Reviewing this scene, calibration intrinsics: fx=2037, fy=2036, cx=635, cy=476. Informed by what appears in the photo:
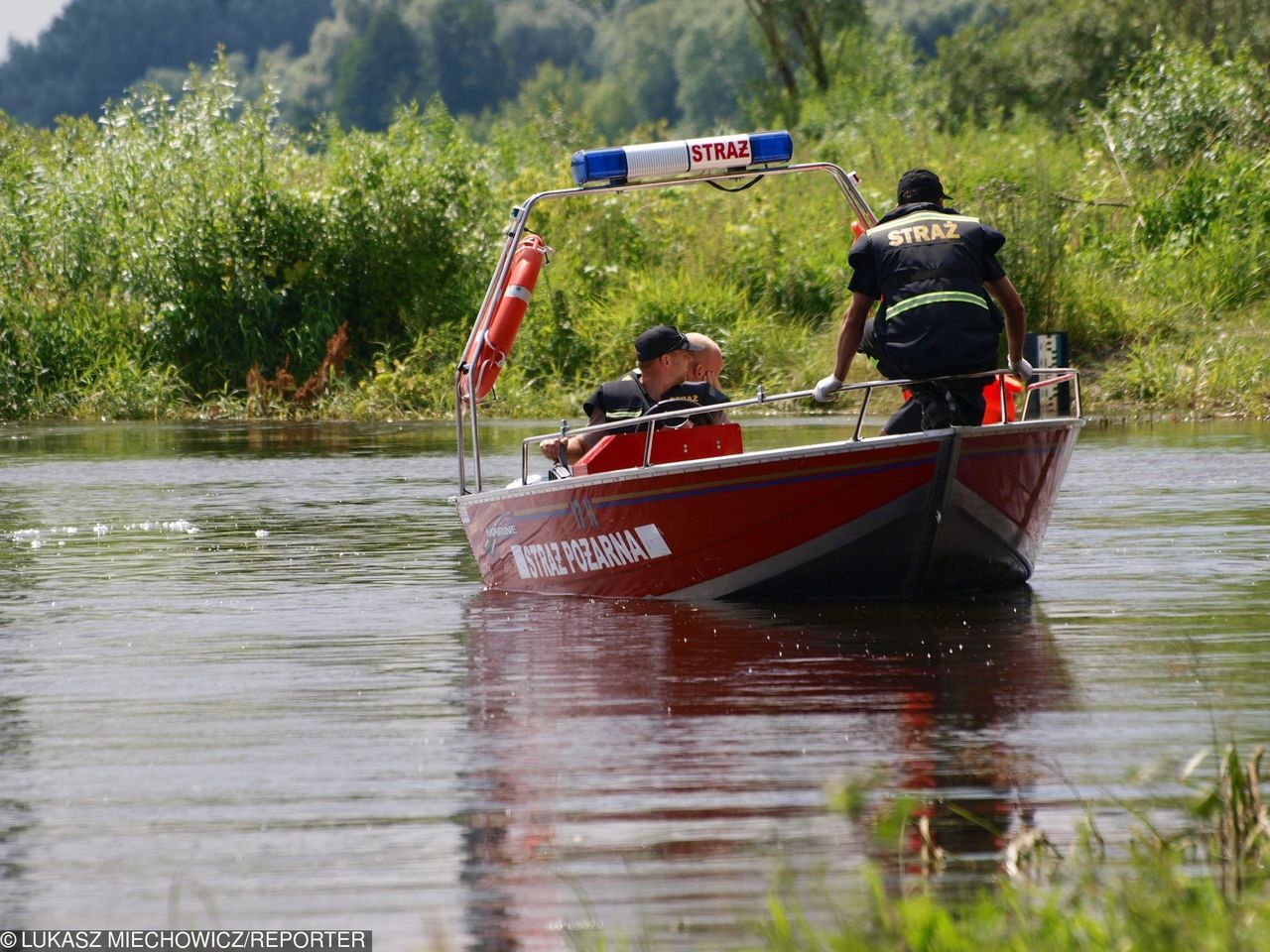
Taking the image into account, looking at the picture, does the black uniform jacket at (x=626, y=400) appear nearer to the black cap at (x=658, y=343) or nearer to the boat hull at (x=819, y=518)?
the black cap at (x=658, y=343)

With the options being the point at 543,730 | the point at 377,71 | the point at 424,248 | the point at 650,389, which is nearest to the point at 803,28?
the point at 424,248

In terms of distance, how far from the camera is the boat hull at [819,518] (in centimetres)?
877

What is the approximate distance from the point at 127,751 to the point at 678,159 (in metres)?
4.18

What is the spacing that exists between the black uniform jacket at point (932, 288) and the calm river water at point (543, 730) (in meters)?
1.18

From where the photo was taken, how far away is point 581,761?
6.18 m

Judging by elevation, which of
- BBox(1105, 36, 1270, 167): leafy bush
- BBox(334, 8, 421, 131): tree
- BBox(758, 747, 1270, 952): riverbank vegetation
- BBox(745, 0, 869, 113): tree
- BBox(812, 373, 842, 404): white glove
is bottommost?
BBox(758, 747, 1270, 952): riverbank vegetation

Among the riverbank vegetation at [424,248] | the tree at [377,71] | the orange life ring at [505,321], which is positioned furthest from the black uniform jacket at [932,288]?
the tree at [377,71]

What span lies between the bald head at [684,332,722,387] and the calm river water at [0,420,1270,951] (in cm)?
126

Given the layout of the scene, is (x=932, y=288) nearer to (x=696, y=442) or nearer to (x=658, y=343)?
(x=696, y=442)

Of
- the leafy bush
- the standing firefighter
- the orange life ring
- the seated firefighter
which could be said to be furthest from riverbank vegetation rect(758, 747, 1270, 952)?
the leafy bush

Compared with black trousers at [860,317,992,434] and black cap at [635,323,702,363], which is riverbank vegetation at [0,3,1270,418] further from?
black trousers at [860,317,992,434]

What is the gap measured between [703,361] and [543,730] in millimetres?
3756

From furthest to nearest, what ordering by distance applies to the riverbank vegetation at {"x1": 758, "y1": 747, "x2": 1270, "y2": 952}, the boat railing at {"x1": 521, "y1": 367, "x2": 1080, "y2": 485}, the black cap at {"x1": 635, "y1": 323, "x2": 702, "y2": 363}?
the black cap at {"x1": 635, "y1": 323, "x2": 702, "y2": 363}
the boat railing at {"x1": 521, "y1": 367, "x2": 1080, "y2": 485}
the riverbank vegetation at {"x1": 758, "y1": 747, "x2": 1270, "y2": 952}

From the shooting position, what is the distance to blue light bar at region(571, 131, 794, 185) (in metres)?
9.42
